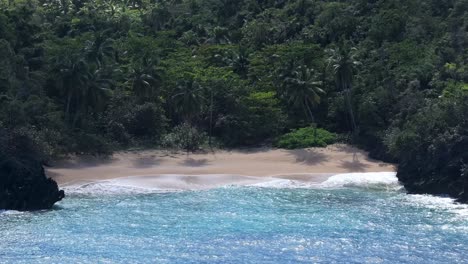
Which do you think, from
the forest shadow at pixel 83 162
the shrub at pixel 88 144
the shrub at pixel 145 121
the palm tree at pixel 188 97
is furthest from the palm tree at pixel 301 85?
the shrub at pixel 88 144

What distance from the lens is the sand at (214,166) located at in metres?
61.8

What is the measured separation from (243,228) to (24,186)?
13916 mm

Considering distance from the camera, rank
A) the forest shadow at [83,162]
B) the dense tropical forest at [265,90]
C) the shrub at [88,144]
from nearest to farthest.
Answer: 1. the dense tropical forest at [265,90]
2. the forest shadow at [83,162]
3. the shrub at [88,144]

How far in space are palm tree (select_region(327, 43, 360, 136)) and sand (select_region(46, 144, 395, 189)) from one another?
4.19 metres

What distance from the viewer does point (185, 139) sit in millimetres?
71312

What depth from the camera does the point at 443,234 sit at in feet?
149

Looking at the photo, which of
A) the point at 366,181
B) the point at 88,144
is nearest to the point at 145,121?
the point at 88,144

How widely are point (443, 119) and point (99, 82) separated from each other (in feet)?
91.1

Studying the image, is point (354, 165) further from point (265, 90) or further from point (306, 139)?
point (265, 90)

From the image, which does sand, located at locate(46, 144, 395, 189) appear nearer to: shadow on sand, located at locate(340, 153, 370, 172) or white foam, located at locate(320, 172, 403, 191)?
shadow on sand, located at locate(340, 153, 370, 172)

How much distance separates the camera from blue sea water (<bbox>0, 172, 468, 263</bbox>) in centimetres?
4062

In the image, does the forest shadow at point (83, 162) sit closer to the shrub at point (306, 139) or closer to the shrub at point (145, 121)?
the shrub at point (145, 121)

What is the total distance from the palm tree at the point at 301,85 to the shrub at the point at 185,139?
8682mm

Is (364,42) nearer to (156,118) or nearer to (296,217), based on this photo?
(156,118)
